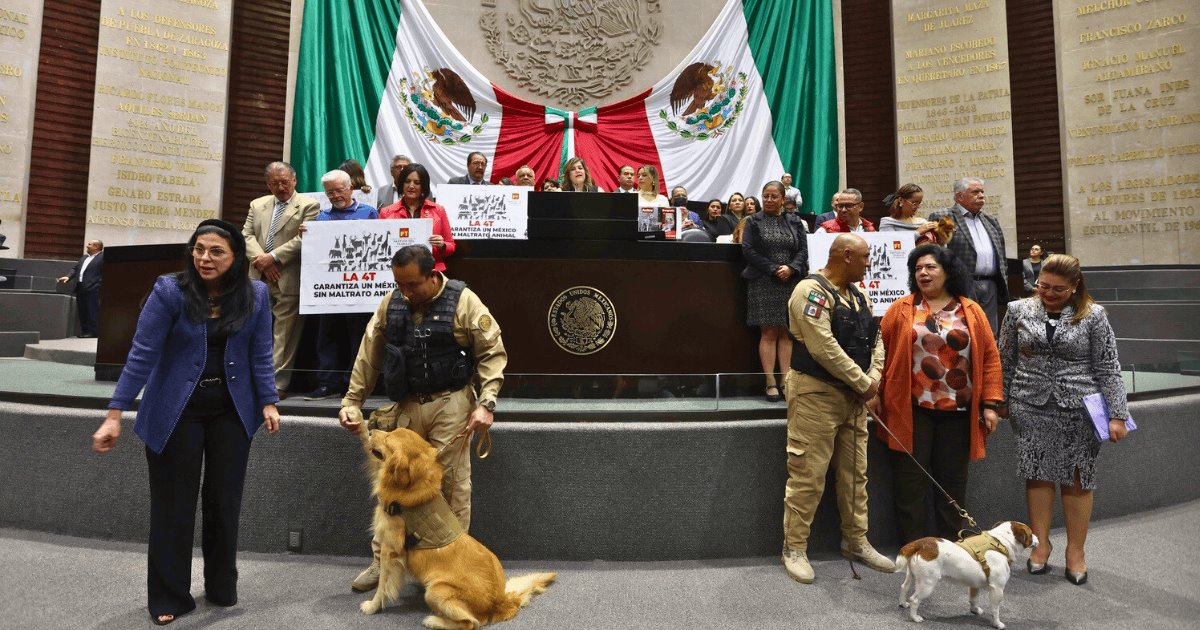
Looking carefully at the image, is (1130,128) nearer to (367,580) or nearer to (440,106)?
(440,106)

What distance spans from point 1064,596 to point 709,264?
2.64m

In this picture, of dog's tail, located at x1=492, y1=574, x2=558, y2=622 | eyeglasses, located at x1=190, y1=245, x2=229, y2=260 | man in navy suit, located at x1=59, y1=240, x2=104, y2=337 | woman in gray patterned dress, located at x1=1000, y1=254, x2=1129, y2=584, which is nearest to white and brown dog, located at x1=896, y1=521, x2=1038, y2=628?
woman in gray patterned dress, located at x1=1000, y1=254, x2=1129, y2=584

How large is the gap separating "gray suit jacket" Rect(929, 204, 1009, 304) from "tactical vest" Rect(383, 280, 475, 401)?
10.9ft

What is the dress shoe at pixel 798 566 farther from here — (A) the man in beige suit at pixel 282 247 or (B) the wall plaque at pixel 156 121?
(B) the wall plaque at pixel 156 121

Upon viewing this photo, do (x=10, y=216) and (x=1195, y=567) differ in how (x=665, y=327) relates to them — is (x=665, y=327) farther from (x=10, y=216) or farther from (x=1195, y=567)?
(x=10, y=216)

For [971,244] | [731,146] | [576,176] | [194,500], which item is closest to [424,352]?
[194,500]

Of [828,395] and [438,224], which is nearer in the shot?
[828,395]

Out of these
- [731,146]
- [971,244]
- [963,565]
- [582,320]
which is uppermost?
[731,146]

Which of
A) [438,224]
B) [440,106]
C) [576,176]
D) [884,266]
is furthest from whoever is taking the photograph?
[440,106]

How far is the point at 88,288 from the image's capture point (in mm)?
8633

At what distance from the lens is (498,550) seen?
11.8 ft

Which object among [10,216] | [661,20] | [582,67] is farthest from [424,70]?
[10,216]

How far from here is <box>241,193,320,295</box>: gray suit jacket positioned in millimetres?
4324

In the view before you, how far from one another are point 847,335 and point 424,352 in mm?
2033
